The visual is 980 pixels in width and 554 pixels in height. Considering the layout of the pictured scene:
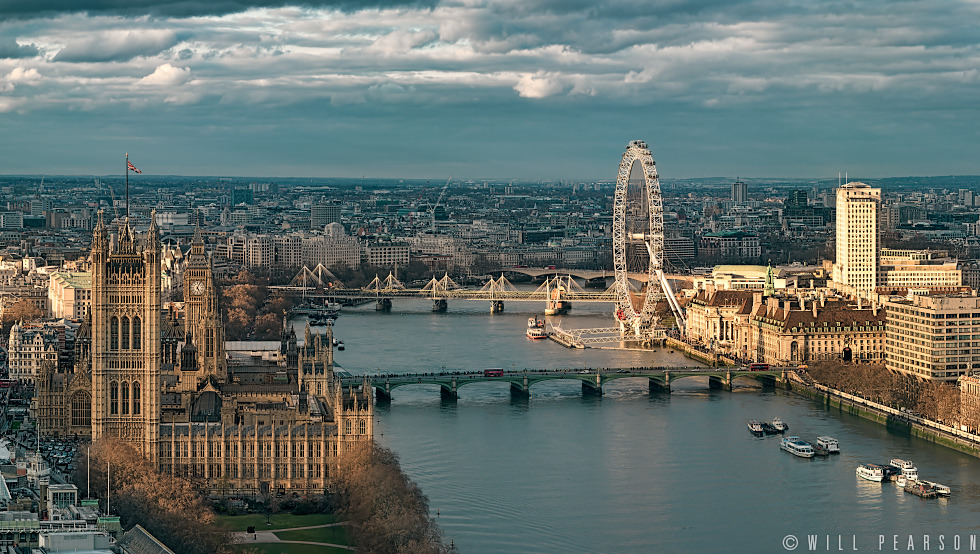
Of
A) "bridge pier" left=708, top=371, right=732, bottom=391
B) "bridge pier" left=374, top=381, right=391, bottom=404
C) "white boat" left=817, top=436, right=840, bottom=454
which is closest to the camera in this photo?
"white boat" left=817, top=436, right=840, bottom=454

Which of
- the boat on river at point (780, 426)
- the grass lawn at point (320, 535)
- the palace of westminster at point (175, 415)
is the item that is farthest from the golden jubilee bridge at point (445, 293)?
the grass lawn at point (320, 535)

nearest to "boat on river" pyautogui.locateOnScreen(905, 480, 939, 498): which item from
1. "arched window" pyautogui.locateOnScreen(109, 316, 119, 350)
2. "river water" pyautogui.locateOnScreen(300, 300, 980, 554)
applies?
"river water" pyautogui.locateOnScreen(300, 300, 980, 554)

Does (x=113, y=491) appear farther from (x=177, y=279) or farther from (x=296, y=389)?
(x=177, y=279)

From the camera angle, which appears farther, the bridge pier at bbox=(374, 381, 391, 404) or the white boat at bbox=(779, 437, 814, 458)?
the bridge pier at bbox=(374, 381, 391, 404)

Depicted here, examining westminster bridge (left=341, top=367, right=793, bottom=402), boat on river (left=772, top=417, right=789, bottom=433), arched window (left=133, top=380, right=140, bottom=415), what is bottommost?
boat on river (left=772, top=417, right=789, bottom=433)

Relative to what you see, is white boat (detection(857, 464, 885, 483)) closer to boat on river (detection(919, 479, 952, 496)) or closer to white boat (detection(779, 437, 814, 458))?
boat on river (detection(919, 479, 952, 496))
